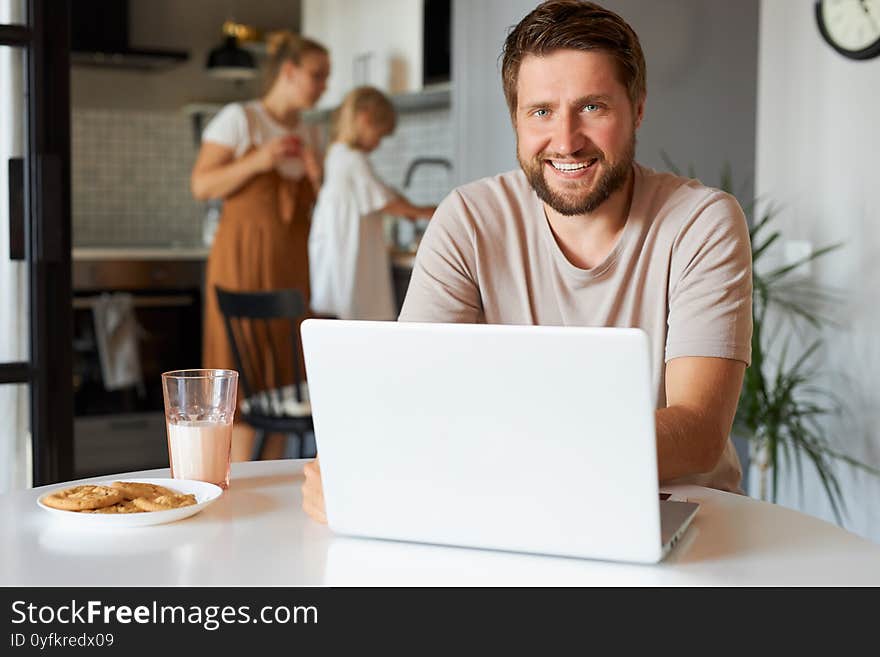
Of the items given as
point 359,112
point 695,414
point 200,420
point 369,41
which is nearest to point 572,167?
point 695,414

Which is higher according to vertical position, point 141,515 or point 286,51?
point 286,51

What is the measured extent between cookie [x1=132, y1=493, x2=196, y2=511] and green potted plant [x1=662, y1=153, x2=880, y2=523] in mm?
1845

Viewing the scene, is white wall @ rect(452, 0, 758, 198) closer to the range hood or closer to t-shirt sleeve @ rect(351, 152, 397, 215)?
t-shirt sleeve @ rect(351, 152, 397, 215)

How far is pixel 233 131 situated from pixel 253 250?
41 cm

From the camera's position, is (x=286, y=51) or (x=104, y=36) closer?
(x=286, y=51)

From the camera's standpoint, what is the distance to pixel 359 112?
402 centimetres

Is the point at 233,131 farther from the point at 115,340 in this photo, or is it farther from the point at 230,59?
the point at 230,59

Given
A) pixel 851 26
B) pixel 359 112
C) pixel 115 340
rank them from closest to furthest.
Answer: pixel 851 26
pixel 359 112
pixel 115 340

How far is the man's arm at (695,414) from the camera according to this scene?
4.29 feet

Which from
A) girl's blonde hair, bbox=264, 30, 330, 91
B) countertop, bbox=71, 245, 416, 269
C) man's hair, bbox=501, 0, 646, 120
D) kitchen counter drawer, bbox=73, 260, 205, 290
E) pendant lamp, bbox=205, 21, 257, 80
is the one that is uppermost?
pendant lamp, bbox=205, 21, 257, 80

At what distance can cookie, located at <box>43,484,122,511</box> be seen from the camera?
119cm

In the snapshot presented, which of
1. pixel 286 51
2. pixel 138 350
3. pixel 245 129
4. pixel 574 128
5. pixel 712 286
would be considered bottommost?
pixel 138 350

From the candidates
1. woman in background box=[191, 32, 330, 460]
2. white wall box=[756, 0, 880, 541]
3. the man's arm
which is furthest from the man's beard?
woman in background box=[191, 32, 330, 460]
